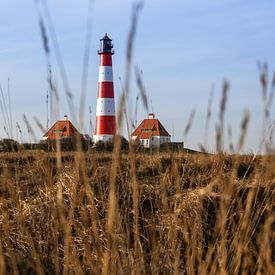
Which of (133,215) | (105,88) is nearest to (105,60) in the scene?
(105,88)

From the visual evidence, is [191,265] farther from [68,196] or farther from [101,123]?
[101,123]

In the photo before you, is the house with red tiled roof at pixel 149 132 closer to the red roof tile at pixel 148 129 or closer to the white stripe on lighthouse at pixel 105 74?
the red roof tile at pixel 148 129

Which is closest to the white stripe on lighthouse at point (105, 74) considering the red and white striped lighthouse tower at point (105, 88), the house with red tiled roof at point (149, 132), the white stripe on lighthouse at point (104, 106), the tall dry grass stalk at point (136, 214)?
the red and white striped lighthouse tower at point (105, 88)

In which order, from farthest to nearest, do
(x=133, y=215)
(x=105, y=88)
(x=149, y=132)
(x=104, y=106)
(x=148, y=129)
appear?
1. (x=105, y=88)
2. (x=104, y=106)
3. (x=133, y=215)
4. (x=149, y=132)
5. (x=148, y=129)

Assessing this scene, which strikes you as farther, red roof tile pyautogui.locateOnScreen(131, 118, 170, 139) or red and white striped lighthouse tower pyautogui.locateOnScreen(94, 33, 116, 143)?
red and white striped lighthouse tower pyautogui.locateOnScreen(94, 33, 116, 143)

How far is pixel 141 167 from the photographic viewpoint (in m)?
5.20

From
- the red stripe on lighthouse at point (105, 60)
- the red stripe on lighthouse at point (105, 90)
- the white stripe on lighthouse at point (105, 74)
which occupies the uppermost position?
the red stripe on lighthouse at point (105, 60)

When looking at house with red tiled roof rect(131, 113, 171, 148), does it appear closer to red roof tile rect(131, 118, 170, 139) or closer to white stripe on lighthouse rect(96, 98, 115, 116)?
red roof tile rect(131, 118, 170, 139)

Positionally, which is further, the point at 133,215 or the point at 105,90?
the point at 105,90

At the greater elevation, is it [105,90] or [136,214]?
[105,90]

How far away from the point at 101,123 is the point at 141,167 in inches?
505

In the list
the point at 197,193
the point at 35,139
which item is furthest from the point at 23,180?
the point at 35,139

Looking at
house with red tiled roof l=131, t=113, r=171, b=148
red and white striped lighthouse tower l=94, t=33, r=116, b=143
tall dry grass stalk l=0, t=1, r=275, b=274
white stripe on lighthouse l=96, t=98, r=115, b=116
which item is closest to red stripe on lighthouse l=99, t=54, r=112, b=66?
red and white striped lighthouse tower l=94, t=33, r=116, b=143

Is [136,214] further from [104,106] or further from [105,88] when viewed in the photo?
[105,88]
